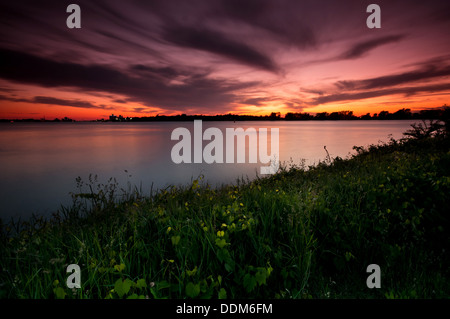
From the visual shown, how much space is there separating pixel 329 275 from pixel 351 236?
33.8 inches

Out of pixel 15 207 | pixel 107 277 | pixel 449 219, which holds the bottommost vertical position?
pixel 15 207

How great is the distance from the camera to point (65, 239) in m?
3.89

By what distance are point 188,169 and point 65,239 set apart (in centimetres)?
1332

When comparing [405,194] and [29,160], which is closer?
[405,194]

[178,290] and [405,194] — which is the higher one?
[405,194]

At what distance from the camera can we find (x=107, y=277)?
2734mm

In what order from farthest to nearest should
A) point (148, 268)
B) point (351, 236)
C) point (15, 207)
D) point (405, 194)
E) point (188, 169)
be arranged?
point (188, 169) → point (15, 207) → point (405, 194) → point (351, 236) → point (148, 268)

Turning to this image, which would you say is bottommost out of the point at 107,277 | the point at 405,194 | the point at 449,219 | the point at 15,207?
the point at 15,207

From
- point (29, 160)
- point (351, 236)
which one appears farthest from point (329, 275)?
point (29, 160)
